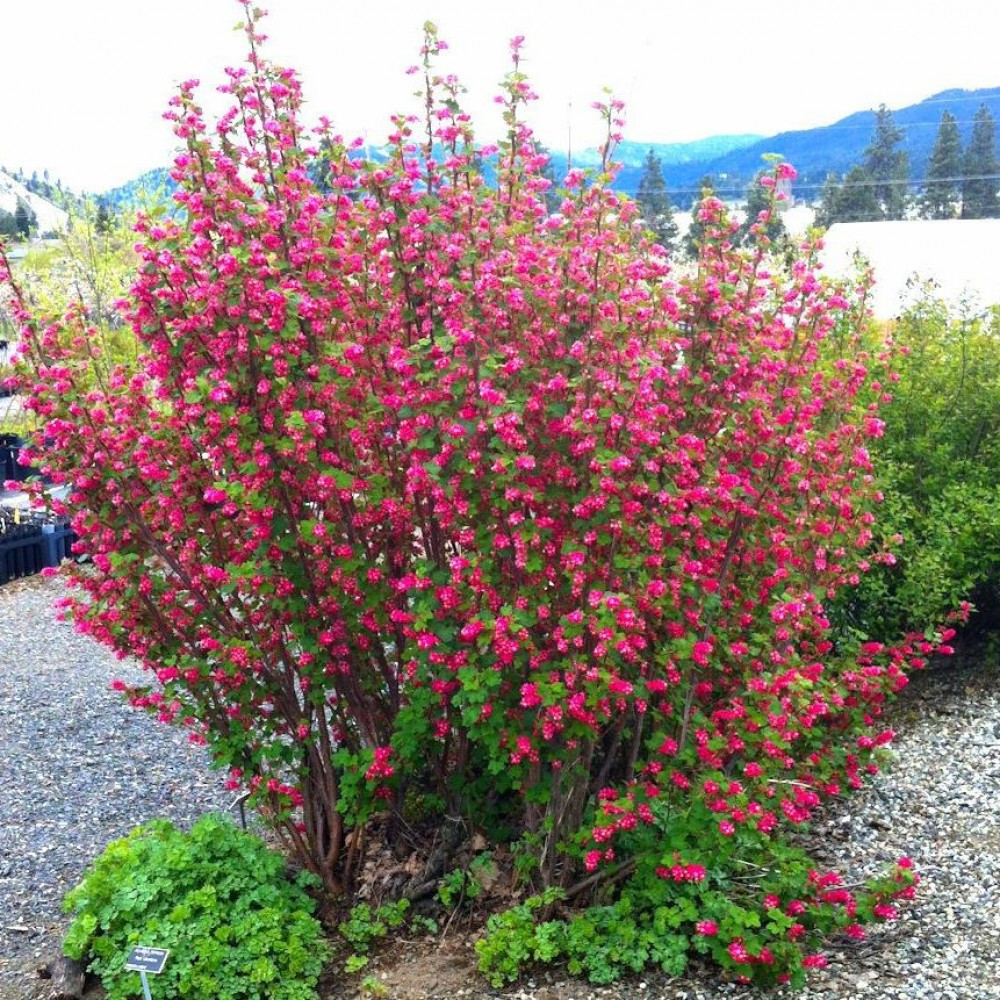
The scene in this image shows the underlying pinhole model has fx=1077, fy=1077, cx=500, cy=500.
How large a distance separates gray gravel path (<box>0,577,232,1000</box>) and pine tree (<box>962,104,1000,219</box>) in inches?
863

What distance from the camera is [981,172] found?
24.2 meters

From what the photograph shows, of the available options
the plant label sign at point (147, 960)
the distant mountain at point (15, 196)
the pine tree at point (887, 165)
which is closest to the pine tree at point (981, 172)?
the pine tree at point (887, 165)

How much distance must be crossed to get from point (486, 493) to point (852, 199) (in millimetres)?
22469

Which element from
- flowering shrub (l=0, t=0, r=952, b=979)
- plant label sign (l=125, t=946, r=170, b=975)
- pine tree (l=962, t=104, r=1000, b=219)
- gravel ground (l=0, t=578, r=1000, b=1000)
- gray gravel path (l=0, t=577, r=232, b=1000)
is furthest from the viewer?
pine tree (l=962, t=104, r=1000, b=219)

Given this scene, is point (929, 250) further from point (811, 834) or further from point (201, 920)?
point (201, 920)

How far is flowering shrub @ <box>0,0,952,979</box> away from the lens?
3.55 metres

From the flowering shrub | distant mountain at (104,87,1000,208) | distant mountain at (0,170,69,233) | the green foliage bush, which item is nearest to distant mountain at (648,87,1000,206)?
distant mountain at (104,87,1000,208)

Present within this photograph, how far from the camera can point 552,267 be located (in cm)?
369

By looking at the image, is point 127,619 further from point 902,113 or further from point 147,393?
point 902,113

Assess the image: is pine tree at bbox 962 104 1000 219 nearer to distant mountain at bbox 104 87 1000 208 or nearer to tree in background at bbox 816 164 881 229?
distant mountain at bbox 104 87 1000 208

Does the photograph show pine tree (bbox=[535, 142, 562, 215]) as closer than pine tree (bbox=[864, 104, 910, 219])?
Yes

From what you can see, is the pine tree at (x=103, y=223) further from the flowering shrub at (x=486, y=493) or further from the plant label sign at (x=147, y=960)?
the plant label sign at (x=147, y=960)

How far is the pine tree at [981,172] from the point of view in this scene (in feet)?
78.5

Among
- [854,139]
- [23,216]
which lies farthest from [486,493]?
[23,216]
